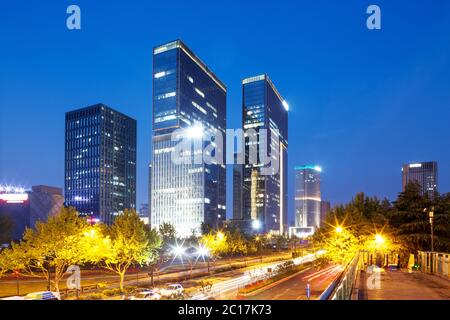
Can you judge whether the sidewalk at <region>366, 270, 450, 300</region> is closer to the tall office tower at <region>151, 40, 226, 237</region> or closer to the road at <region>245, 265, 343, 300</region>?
the road at <region>245, 265, 343, 300</region>

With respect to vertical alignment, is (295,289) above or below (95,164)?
below

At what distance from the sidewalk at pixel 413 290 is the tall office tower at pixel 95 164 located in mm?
133736

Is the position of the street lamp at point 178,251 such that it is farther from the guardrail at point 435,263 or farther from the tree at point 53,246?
the guardrail at point 435,263

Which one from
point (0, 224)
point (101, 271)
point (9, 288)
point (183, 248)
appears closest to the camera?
point (9, 288)

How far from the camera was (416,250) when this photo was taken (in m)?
36.5

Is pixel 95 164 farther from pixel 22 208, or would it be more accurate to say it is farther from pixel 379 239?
pixel 379 239

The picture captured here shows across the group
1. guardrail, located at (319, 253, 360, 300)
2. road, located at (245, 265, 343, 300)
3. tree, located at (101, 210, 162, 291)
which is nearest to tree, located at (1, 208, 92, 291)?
tree, located at (101, 210, 162, 291)

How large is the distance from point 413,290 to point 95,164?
5554 inches

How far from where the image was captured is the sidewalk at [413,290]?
1720cm

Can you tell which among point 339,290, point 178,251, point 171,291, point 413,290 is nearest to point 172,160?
point 178,251

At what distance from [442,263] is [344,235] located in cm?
1065

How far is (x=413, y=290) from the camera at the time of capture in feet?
64.8
